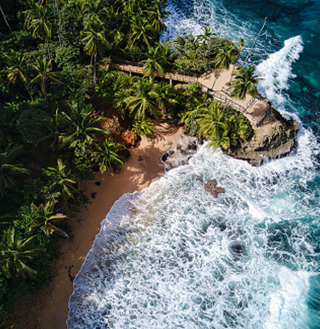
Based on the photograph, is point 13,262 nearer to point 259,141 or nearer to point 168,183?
point 168,183

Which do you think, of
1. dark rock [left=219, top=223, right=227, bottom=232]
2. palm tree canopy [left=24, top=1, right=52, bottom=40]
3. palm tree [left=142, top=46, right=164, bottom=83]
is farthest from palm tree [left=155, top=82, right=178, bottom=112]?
dark rock [left=219, top=223, right=227, bottom=232]

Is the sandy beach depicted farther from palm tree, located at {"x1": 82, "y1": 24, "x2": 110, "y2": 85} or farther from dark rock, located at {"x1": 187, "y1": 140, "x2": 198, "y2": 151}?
palm tree, located at {"x1": 82, "y1": 24, "x2": 110, "y2": 85}

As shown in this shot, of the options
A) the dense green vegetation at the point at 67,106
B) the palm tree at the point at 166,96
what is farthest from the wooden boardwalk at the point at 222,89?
the palm tree at the point at 166,96

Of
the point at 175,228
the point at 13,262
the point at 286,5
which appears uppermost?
the point at 286,5

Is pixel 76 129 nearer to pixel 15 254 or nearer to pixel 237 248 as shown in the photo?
pixel 15 254

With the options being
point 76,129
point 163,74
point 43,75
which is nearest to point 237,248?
Answer: point 76,129

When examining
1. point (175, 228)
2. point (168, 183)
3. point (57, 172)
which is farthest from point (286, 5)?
point (57, 172)
